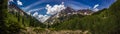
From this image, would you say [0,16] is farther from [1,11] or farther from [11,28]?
[11,28]

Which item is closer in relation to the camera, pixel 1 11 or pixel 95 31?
pixel 1 11

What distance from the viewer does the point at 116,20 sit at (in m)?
77.5

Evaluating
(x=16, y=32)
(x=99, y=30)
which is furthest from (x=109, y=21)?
(x=16, y=32)

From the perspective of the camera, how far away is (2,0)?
245 feet

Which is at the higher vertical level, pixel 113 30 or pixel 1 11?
pixel 1 11

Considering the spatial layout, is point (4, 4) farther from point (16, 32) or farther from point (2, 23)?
point (16, 32)

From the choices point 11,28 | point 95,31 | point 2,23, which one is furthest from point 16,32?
point 95,31

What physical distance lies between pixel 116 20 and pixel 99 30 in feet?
43.7

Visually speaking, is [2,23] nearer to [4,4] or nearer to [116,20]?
[4,4]

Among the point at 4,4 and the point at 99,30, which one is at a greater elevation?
the point at 4,4

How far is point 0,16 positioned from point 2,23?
7.67 ft

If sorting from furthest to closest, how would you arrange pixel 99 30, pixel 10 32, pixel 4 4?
pixel 99 30 < pixel 10 32 < pixel 4 4

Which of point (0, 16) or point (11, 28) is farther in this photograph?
point (11, 28)

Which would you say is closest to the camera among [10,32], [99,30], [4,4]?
[4,4]
